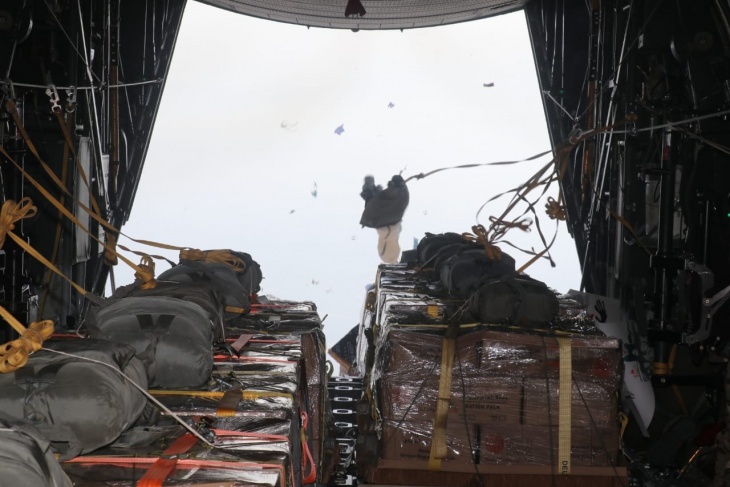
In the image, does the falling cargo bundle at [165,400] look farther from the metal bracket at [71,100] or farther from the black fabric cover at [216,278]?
the metal bracket at [71,100]

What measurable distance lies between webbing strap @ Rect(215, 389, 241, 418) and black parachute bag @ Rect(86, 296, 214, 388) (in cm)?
19

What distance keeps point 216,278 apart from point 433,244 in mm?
3400

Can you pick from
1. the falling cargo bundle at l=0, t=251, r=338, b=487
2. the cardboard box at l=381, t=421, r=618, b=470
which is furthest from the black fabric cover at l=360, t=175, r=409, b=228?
the cardboard box at l=381, t=421, r=618, b=470

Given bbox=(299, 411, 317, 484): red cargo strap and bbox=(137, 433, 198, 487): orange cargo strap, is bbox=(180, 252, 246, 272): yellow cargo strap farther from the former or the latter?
bbox=(137, 433, 198, 487): orange cargo strap

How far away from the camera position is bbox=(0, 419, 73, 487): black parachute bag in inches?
74.5

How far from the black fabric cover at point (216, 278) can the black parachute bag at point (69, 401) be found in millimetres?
1998

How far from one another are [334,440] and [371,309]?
8.75 ft

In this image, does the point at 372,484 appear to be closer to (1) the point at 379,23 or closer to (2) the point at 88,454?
(2) the point at 88,454

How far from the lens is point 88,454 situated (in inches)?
103

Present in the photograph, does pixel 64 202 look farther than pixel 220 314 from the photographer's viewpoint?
Yes

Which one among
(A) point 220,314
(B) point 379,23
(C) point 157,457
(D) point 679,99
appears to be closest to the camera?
(C) point 157,457

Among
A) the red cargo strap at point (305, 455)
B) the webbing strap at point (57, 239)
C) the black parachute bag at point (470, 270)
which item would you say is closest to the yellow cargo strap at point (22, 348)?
the red cargo strap at point (305, 455)

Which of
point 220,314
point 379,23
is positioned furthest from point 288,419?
point 379,23

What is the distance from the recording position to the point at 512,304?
4.87 metres
